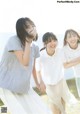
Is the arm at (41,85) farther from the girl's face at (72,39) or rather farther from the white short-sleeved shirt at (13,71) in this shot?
the girl's face at (72,39)

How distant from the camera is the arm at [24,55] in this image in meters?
1.43

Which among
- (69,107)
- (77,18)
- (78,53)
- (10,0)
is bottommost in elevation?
(69,107)

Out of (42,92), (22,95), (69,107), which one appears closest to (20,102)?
(22,95)

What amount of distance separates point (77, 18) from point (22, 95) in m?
0.48

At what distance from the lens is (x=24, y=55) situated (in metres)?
1.44

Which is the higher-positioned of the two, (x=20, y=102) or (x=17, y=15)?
(x=17, y=15)

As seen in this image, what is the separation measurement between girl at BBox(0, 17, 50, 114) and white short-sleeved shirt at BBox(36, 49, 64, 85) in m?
0.09

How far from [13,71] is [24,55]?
0.40ft

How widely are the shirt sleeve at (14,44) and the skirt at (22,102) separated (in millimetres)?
202

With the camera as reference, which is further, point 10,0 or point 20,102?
point 10,0

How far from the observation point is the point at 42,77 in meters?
1.62

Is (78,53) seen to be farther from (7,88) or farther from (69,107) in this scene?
(7,88)

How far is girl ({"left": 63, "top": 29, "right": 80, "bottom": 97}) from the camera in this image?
162 cm

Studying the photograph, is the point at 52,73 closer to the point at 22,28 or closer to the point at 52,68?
the point at 52,68
